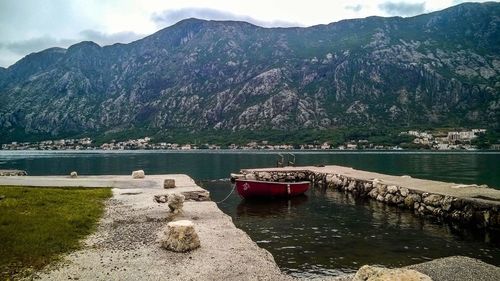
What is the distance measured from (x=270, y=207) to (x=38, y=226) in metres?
24.6

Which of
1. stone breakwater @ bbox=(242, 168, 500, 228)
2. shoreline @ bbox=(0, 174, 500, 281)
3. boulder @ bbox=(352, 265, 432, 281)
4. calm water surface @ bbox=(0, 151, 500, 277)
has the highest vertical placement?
boulder @ bbox=(352, 265, 432, 281)

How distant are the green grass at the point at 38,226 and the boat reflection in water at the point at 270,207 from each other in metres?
13.7

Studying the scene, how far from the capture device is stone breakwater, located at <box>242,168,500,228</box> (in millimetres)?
26869

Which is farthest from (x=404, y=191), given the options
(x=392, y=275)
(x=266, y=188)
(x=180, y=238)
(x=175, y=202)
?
(x=392, y=275)

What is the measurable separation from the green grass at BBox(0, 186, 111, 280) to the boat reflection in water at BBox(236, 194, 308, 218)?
13689 millimetres

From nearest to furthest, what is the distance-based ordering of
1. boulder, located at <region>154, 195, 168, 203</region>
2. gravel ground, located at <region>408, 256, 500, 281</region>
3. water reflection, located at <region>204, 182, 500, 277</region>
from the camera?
gravel ground, located at <region>408, 256, 500, 281</region> < water reflection, located at <region>204, 182, 500, 277</region> < boulder, located at <region>154, 195, 168, 203</region>

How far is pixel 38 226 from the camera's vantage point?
1764 centimetres

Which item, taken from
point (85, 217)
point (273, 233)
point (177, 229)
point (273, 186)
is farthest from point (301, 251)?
point (273, 186)

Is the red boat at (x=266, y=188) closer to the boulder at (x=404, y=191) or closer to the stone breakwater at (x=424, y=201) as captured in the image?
the stone breakwater at (x=424, y=201)

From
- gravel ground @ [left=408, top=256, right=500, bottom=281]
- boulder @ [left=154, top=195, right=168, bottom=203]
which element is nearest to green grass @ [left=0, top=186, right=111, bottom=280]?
boulder @ [left=154, top=195, right=168, bottom=203]

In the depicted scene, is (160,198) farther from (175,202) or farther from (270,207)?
(270,207)

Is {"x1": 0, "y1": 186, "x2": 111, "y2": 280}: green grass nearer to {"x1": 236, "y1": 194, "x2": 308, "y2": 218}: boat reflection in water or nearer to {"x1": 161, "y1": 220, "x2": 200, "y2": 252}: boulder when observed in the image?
{"x1": 161, "y1": 220, "x2": 200, "y2": 252}: boulder

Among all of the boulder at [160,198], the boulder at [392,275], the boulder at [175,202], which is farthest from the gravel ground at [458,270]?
the boulder at [160,198]

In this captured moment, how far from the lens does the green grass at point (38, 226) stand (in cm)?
1409
